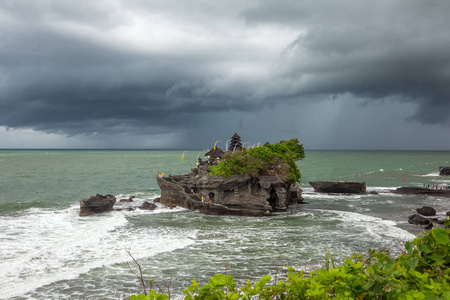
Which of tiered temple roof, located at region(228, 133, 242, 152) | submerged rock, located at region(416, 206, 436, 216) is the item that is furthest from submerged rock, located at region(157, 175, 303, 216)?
submerged rock, located at region(416, 206, 436, 216)

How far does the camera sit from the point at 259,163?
36.3 metres

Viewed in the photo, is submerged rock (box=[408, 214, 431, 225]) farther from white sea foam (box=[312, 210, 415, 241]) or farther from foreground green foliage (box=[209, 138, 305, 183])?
foreground green foliage (box=[209, 138, 305, 183])

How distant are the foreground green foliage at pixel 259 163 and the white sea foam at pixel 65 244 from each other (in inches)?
418

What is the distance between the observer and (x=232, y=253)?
819 inches

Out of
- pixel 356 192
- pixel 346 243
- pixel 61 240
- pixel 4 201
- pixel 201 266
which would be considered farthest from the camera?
pixel 356 192

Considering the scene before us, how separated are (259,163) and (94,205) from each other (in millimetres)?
19161

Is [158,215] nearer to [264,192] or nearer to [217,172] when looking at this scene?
[217,172]

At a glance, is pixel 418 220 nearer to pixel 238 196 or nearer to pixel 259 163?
pixel 259 163

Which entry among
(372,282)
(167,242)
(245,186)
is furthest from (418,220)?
(372,282)

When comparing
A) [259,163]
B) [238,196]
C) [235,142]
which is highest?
[235,142]

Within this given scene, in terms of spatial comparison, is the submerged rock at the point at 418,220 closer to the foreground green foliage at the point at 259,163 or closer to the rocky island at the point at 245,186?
the rocky island at the point at 245,186

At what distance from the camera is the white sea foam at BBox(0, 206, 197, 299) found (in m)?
17.5

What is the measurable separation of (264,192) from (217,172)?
5.98 m

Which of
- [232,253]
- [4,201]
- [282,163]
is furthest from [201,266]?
[4,201]
